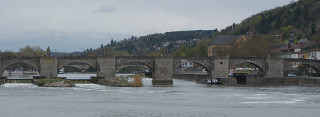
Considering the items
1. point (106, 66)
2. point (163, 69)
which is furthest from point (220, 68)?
point (106, 66)

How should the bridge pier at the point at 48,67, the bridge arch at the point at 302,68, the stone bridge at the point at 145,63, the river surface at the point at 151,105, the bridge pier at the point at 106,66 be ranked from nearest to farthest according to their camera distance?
the river surface at the point at 151,105 < the bridge pier at the point at 48,67 < the stone bridge at the point at 145,63 < the bridge pier at the point at 106,66 < the bridge arch at the point at 302,68

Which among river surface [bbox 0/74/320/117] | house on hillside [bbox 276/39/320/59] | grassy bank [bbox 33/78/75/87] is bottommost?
river surface [bbox 0/74/320/117]

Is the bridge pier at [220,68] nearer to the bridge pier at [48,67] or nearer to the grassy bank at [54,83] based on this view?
the bridge pier at [48,67]

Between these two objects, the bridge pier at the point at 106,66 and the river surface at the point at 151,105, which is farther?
the bridge pier at the point at 106,66

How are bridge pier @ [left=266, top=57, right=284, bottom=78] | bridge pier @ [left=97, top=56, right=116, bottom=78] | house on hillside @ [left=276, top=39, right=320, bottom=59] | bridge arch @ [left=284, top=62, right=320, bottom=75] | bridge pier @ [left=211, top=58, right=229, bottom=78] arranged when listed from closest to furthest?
bridge pier @ [left=97, top=56, right=116, bottom=78]
bridge pier @ [left=211, top=58, right=229, bottom=78]
bridge pier @ [left=266, top=57, right=284, bottom=78]
bridge arch @ [left=284, top=62, right=320, bottom=75]
house on hillside @ [left=276, top=39, right=320, bottom=59]

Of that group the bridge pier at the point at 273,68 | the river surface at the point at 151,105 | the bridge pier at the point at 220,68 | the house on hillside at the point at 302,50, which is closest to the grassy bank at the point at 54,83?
the river surface at the point at 151,105

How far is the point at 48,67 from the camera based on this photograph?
361ft

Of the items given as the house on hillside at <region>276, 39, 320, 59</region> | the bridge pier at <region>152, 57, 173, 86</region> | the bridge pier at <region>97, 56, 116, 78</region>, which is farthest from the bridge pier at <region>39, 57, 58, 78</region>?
the house on hillside at <region>276, 39, 320, 59</region>

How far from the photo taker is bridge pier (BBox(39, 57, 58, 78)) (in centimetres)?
10962

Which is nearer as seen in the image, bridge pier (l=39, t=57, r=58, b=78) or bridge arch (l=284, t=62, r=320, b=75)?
bridge pier (l=39, t=57, r=58, b=78)

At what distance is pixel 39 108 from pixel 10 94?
59.7ft

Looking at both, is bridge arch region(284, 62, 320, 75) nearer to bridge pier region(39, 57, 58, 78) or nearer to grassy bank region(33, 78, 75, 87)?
bridge pier region(39, 57, 58, 78)

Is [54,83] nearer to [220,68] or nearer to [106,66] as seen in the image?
[106,66]

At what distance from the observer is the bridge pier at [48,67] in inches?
4316
